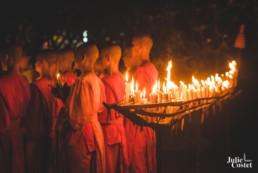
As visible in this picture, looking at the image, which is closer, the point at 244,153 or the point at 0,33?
the point at 244,153

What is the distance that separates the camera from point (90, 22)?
567 inches

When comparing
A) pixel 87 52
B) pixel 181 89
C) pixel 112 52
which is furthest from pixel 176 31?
pixel 87 52

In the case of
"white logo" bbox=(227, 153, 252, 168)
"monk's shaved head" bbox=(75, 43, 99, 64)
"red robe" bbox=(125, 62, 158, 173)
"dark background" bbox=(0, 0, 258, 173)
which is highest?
"dark background" bbox=(0, 0, 258, 173)

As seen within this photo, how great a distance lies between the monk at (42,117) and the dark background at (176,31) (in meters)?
5.56

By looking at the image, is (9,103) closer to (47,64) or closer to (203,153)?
(47,64)

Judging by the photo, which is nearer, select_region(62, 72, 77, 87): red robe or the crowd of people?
the crowd of people

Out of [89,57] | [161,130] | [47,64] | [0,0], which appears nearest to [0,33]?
[0,0]

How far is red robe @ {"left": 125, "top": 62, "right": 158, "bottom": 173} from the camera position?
8266 mm

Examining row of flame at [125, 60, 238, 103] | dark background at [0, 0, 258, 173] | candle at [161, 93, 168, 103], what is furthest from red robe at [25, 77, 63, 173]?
dark background at [0, 0, 258, 173]

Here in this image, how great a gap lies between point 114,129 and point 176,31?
321 inches

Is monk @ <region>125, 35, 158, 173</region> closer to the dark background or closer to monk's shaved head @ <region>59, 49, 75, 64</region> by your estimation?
monk's shaved head @ <region>59, 49, 75, 64</region>

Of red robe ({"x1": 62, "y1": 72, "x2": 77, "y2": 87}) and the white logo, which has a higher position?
red robe ({"x1": 62, "y1": 72, "x2": 77, "y2": 87})

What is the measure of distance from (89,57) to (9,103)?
4.28 feet

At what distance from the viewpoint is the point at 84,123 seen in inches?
262
